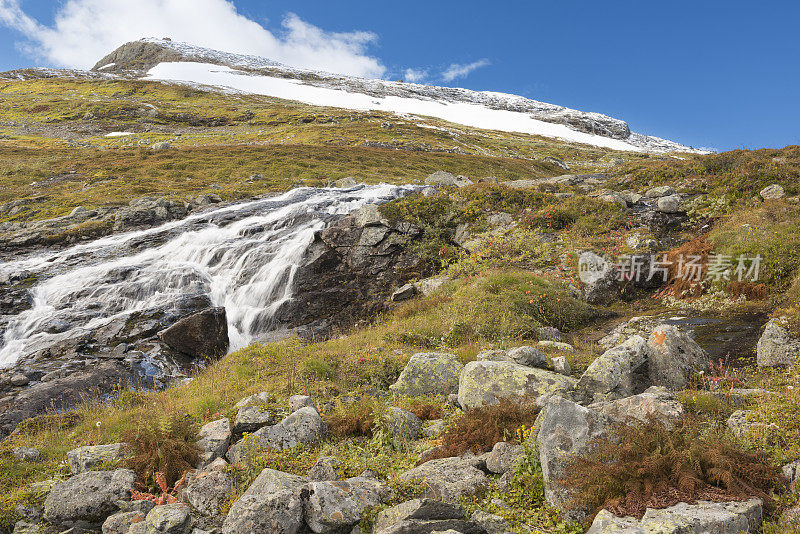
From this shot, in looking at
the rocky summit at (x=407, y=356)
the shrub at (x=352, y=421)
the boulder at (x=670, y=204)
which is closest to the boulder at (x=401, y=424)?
the rocky summit at (x=407, y=356)

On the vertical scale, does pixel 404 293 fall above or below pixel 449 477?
above

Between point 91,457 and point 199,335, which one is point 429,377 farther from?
point 199,335

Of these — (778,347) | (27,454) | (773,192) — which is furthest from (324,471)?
(773,192)

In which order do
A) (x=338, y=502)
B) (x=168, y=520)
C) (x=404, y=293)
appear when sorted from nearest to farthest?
1. (x=338, y=502)
2. (x=168, y=520)
3. (x=404, y=293)

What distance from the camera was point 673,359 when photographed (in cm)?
917

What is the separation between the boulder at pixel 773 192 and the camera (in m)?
19.0

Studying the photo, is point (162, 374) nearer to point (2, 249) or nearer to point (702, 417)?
point (702, 417)

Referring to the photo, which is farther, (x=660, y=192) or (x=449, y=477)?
(x=660, y=192)

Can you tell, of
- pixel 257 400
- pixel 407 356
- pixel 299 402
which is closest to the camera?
pixel 299 402

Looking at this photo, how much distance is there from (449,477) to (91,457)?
243 inches

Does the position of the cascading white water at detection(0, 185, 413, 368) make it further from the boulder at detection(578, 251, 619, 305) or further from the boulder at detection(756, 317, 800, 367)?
the boulder at detection(756, 317, 800, 367)

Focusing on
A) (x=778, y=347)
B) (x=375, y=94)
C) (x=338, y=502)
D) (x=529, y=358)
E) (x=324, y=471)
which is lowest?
(x=324, y=471)

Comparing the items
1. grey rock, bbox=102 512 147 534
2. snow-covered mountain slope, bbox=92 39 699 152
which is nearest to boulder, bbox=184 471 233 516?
grey rock, bbox=102 512 147 534

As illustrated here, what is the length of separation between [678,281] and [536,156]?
6970cm
